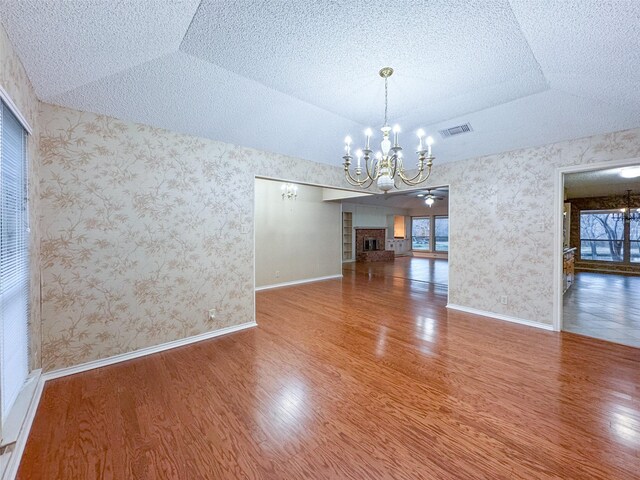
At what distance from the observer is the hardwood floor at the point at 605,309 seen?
3318 mm

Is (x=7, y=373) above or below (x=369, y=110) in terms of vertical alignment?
below

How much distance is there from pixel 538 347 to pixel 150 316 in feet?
14.1

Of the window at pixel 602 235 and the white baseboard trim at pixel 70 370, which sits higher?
the window at pixel 602 235

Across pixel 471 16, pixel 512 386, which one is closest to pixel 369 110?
pixel 471 16

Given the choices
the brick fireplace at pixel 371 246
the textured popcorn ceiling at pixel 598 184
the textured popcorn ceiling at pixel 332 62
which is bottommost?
the brick fireplace at pixel 371 246

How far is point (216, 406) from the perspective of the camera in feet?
6.47

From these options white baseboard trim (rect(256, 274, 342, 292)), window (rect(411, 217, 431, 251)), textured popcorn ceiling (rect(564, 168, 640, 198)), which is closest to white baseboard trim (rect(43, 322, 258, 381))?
white baseboard trim (rect(256, 274, 342, 292))

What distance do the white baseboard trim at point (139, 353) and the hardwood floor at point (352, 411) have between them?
0.25 feet

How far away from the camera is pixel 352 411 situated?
190 centimetres

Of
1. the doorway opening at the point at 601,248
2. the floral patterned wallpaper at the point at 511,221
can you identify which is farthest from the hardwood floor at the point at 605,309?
the floral patterned wallpaper at the point at 511,221

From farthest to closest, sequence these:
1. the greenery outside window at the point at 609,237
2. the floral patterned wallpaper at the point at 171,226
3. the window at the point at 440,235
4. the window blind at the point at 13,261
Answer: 1. the window at the point at 440,235
2. the greenery outside window at the point at 609,237
3. the floral patterned wallpaper at the point at 171,226
4. the window blind at the point at 13,261

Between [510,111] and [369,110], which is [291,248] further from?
[510,111]

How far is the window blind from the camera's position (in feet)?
5.25

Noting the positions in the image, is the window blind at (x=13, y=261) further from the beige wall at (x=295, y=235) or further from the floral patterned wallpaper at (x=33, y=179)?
the beige wall at (x=295, y=235)
